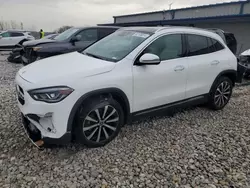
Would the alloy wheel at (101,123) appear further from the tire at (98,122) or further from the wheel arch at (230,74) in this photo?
the wheel arch at (230,74)

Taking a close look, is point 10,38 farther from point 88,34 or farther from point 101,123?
point 101,123

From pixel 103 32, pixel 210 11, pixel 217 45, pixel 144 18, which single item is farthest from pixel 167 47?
pixel 144 18

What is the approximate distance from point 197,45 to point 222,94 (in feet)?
4.34

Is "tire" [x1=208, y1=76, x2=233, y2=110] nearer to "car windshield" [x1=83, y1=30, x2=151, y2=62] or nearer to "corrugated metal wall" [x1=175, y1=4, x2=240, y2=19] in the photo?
"car windshield" [x1=83, y1=30, x2=151, y2=62]

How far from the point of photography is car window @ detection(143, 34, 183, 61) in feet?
12.0

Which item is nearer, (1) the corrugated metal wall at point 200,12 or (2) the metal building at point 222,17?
→ (2) the metal building at point 222,17

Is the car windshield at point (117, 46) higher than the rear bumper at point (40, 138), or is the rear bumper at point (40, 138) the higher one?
the car windshield at point (117, 46)

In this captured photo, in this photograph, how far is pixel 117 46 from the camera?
12.4 feet

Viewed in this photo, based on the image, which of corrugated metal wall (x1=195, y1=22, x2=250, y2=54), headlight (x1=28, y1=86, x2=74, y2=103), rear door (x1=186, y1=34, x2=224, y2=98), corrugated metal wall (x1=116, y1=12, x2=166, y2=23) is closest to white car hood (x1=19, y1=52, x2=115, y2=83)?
headlight (x1=28, y1=86, x2=74, y2=103)

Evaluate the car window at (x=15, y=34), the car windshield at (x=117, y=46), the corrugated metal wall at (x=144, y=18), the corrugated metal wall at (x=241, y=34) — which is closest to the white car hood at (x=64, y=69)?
the car windshield at (x=117, y=46)

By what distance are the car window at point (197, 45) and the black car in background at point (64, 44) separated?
3.99m

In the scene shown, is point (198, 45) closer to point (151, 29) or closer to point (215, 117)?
point (151, 29)

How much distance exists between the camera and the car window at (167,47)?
3.66 m

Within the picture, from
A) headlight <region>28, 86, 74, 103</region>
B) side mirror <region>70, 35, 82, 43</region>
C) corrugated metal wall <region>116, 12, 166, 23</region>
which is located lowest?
headlight <region>28, 86, 74, 103</region>
